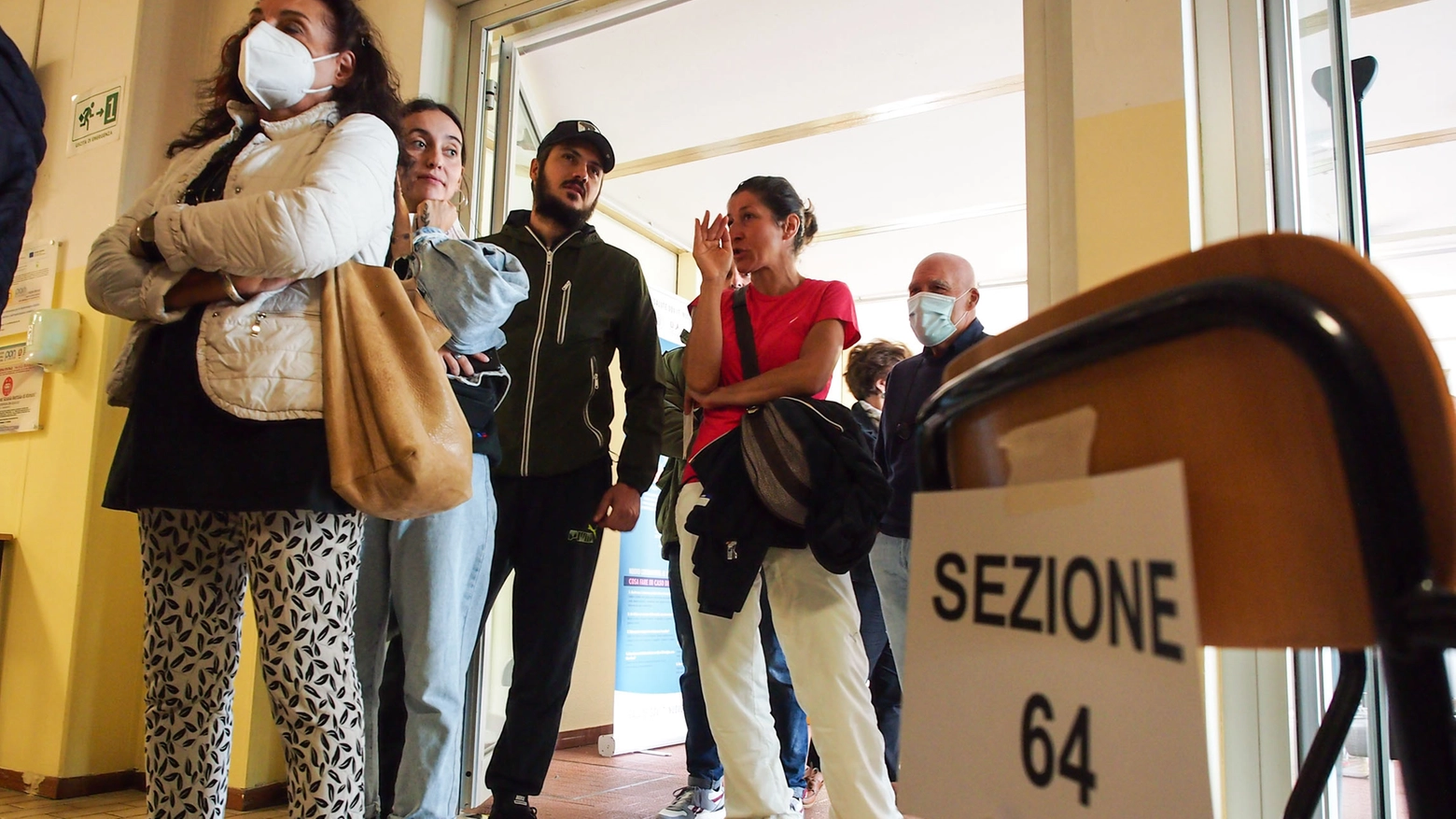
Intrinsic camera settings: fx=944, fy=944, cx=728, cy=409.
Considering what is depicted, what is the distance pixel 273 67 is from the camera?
131 cm

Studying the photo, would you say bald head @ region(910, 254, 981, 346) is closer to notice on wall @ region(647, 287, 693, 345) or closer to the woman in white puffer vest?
the woman in white puffer vest

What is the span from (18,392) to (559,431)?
2009mm

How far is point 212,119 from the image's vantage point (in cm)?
146

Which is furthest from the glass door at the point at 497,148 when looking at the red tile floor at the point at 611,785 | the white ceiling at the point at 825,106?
the red tile floor at the point at 611,785

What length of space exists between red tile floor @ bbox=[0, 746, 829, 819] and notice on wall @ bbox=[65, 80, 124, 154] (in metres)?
1.85

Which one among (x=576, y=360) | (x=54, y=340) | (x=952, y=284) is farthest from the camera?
(x=54, y=340)

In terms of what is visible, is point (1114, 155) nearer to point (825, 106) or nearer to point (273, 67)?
point (273, 67)

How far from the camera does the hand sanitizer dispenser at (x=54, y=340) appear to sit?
2.74 meters

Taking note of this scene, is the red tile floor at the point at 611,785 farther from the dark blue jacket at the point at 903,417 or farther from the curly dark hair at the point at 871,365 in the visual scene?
the curly dark hair at the point at 871,365

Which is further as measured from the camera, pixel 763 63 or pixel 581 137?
pixel 763 63

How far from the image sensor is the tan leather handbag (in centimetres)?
119

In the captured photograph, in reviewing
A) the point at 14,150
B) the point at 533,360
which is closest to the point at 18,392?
the point at 533,360

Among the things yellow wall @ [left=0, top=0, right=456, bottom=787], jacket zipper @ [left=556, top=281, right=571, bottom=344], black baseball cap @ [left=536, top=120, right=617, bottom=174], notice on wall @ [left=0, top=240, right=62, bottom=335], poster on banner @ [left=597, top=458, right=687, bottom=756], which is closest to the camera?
jacket zipper @ [left=556, top=281, right=571, bottom=344]

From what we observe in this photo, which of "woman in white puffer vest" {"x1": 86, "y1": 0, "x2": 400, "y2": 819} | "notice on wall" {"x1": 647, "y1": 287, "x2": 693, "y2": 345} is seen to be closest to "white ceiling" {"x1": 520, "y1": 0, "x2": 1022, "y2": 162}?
"notice on wall" {"x1": 647, "y1": 287, "x2": 693, "y2": 345}
